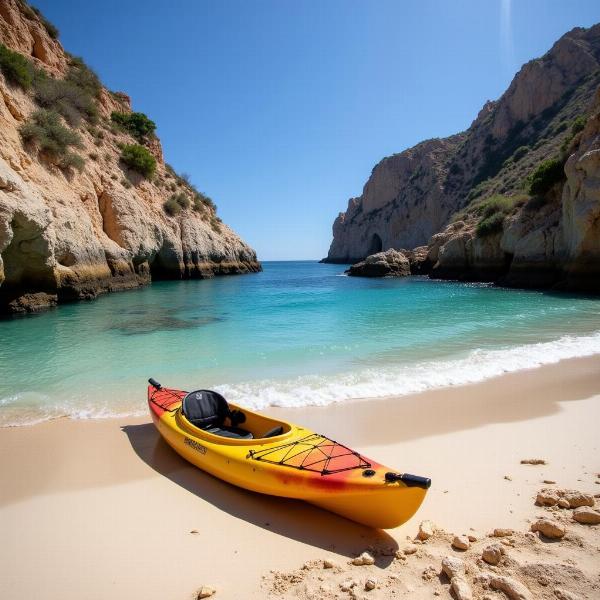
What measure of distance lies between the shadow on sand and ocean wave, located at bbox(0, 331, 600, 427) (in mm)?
2079

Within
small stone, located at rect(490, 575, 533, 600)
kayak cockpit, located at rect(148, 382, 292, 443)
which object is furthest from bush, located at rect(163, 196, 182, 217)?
small stone, located at rect(490, 575, 533, 600)

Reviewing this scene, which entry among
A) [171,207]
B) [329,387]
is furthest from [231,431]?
[171,207]

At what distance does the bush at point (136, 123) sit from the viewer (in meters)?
32.9

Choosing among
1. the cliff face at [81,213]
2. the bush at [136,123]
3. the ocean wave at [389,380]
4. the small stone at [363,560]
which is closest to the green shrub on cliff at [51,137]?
the cliff face at [81,213]

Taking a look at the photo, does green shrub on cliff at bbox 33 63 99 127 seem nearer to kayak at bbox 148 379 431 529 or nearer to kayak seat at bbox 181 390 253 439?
kayak seat at bbox 181 390 253 439

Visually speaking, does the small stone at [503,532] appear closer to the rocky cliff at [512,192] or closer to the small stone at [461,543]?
the small stone at [461,543]

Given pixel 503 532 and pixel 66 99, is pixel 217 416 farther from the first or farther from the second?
pixel 66 99

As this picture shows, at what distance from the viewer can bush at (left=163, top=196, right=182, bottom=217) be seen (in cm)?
3247

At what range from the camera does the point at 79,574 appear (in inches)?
114

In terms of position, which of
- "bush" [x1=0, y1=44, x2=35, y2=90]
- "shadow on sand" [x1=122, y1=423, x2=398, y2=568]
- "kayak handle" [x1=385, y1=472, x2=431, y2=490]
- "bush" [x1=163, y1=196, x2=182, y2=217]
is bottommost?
"shadow on sand" [x1=122, y1=423, x2=398, y2=568]

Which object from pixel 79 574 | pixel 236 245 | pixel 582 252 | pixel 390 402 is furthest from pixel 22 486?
pixel 236 245

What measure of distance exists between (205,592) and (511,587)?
6.29 feet

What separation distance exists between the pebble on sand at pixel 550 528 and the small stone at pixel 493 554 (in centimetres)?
44

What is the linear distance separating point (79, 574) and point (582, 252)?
965 inches
